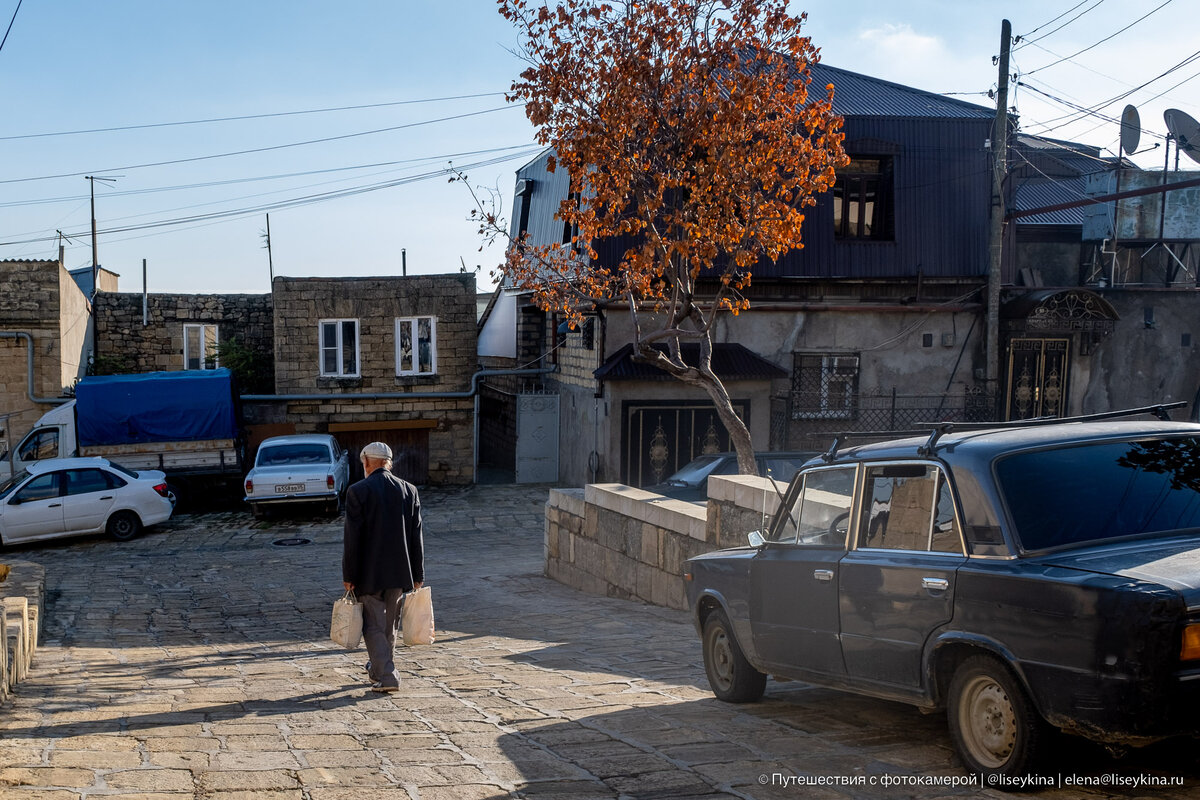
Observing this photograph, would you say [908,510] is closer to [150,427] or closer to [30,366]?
[150,427]

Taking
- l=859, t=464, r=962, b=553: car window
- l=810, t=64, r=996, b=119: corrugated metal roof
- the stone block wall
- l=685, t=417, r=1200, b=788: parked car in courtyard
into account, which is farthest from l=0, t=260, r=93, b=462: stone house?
l=859, t=464, r=962, b=553: car window

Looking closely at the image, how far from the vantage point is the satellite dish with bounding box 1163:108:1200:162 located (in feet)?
74.8

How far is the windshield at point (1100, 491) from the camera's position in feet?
15.9

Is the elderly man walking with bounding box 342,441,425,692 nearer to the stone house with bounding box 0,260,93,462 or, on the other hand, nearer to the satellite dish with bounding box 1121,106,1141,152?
the satellite dish with bounding box 1121,106,1141,152

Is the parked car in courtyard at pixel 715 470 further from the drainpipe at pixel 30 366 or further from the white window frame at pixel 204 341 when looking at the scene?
the drainpipe at pixel 30 366

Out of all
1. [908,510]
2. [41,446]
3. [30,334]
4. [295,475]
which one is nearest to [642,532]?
[908,510]

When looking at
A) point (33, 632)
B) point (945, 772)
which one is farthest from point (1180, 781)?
point (33, 632)

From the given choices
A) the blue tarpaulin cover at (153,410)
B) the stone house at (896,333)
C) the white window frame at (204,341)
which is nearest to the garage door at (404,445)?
the blue tarpaulin cover at (153,410)

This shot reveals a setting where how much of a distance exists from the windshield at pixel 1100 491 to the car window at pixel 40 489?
19751 millimetres

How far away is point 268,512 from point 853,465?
19.6m

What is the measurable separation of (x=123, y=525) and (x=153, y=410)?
3697 mm

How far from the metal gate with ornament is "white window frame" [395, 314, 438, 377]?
2686 mm

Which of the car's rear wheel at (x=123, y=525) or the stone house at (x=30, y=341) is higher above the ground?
the stone house at (x=30, y=341)

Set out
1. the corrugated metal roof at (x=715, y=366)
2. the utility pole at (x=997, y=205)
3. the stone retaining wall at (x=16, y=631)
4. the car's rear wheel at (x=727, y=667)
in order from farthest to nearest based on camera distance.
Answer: the corrugated metal roof at (x=715, y=366) → the utility pole at (x=997, y=205) → the stone retaining wall at (x=16, y=631) → the car's rear wheel at (x=727, y=667)
